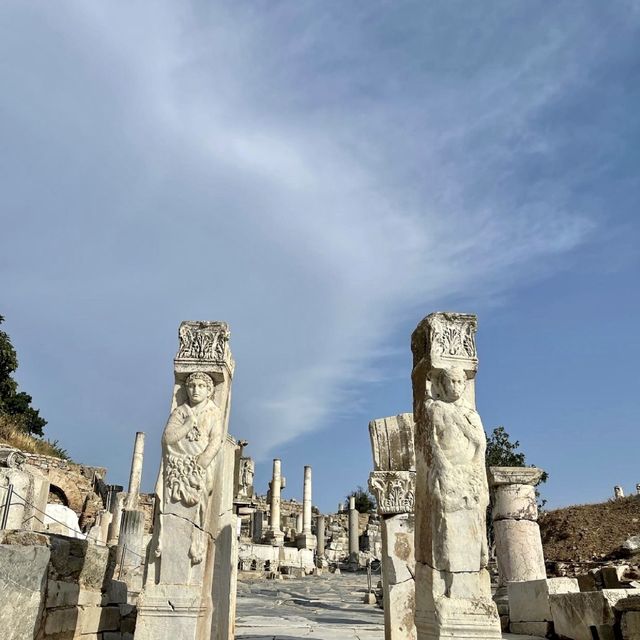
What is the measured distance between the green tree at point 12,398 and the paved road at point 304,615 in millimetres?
19659

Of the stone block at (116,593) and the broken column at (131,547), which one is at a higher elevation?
the broken column at (131,547)

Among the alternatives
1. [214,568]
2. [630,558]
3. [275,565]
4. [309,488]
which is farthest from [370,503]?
[214,568]

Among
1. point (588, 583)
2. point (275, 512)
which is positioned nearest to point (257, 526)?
point (275, 512)

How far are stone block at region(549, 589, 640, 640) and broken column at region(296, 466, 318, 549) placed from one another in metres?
29.1

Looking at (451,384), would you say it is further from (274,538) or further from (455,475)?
(274,538)

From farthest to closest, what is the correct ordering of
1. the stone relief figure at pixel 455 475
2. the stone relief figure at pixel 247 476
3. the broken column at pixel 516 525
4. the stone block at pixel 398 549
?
the stone relief figure at pixel 247 476 < the broken column at pixel 516 525 < the stone block at pixel 398 549 < the stone relief figure at pixel 455 475

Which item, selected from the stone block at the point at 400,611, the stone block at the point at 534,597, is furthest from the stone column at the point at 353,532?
the stone block at the point at 400,611

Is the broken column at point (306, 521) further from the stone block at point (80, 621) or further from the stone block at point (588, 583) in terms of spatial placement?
the stone block at point (80, 621)

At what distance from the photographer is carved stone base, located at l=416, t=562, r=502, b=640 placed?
4938mm

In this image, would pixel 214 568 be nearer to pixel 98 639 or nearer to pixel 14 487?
pixel 98 639

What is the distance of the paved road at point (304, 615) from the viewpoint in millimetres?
9062

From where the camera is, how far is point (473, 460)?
18.1 ft

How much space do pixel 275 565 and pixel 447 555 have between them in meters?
26.7

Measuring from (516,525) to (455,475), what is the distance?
8114 millimetres
